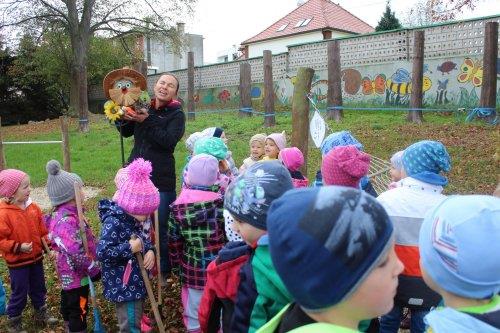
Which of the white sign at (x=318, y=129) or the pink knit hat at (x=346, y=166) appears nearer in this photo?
the pink knit hat at (x=346, y=166)

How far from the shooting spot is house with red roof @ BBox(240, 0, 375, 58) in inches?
1183

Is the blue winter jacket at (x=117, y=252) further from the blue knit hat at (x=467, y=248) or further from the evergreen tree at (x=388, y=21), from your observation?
the evergreen tree at (x=388, y=21)

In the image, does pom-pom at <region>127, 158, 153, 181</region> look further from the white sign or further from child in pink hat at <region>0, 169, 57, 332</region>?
the white sign

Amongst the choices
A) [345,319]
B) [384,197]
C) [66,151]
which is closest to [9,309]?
[384,197]

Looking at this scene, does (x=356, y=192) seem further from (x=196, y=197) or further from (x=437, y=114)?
(x=437, y=114)

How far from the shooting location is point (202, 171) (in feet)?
10.1

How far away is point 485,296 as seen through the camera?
1.38 meters

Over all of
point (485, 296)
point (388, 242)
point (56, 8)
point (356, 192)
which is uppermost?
point (56, 8)

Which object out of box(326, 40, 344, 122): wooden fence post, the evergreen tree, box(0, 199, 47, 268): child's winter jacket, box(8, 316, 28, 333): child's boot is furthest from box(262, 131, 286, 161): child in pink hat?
the evergreen tree

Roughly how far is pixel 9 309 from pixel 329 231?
3.27m

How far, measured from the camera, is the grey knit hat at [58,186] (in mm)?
3080

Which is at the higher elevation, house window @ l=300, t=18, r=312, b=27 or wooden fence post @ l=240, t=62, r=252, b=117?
house window @ l=300, t=18, r=312, b=27

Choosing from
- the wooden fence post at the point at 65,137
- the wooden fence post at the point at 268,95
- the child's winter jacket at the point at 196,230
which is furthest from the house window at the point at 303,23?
the child's winter jacket at the point at 196,230

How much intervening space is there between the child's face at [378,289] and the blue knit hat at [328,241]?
0.09ft
